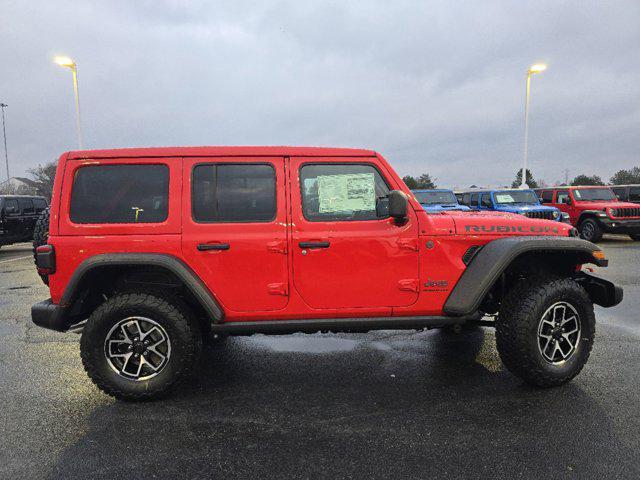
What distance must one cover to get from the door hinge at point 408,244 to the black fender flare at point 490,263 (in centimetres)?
45

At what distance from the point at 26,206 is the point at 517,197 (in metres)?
15.6

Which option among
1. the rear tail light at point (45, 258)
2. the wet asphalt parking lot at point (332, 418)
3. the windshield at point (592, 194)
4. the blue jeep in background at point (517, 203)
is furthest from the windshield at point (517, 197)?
the rear tail light at point (45, 258)

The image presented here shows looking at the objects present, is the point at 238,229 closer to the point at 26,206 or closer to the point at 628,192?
the point at 26,206

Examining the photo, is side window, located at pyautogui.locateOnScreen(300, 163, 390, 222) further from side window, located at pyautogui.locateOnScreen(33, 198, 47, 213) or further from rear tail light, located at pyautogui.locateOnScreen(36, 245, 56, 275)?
side window, located at pyautogui.locateOnScreen(33, 198, 47, 213)

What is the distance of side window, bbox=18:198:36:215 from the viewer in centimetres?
1297

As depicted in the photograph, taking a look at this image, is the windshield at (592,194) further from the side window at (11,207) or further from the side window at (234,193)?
the side window at (11,207)

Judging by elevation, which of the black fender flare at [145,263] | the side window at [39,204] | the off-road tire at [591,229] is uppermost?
the side window at [39,204]

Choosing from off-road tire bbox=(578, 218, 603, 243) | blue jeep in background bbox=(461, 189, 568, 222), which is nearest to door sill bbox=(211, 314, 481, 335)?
blue jeep in background bbox=(461, 189, 568, 222)

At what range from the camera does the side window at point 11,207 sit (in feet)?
40.2

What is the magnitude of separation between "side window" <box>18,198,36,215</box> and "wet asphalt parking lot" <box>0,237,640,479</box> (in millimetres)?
10739

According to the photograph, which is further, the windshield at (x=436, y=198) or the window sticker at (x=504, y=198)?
the window sticker at (x=504, y=198)

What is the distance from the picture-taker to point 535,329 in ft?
10.4

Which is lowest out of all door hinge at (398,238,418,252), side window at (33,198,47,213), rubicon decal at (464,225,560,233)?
door hinge at (398,238,418,252)

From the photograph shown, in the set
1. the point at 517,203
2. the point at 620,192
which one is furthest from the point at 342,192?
the point at 620,192
